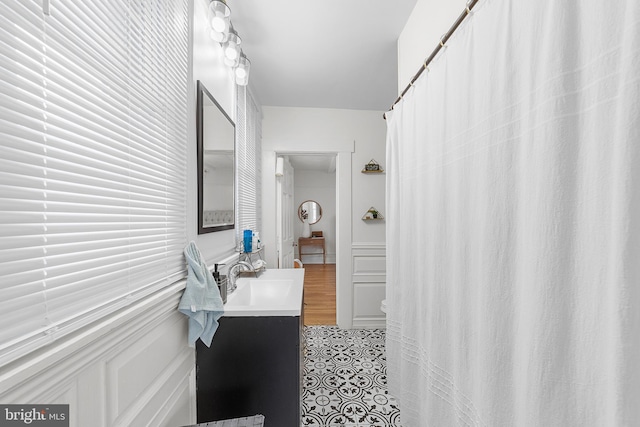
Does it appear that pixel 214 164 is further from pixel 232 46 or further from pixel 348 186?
pixel 348 186

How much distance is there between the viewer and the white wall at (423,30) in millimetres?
1251

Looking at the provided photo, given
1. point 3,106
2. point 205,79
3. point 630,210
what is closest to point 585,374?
point 630,210

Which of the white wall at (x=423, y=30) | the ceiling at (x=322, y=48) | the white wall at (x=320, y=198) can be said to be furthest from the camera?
the white wall at (x=320, y=198)

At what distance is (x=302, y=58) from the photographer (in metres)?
2.20

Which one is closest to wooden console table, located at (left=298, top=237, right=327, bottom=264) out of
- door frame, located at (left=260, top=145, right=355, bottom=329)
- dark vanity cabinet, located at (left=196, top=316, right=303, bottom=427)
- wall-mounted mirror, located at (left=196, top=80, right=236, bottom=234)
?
door frame, located at (left=260, top=145, right=355, bottom=329)

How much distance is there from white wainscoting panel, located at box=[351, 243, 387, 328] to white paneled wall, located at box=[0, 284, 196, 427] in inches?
87.6

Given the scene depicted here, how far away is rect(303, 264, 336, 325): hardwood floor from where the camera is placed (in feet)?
11.3

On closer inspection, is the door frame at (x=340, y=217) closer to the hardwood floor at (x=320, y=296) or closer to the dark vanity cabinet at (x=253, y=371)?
the hardwood floor at (x=320, y=296)

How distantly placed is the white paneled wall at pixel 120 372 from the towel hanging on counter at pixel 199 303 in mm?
39

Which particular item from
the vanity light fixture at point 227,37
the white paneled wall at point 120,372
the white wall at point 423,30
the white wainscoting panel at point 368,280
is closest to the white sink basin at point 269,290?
the white paneled wall at point 120,372

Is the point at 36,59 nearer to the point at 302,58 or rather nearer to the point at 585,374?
the point at 585,374

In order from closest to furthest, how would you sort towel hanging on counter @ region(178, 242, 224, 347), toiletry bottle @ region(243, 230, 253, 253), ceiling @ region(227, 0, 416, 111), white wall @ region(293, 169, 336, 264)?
towel hanging on counter @ region(178, 242, 224, 347) < ceiling @ region(227, 0, 416, 111) < toiletry bottle @ region(243, 230, 253, 253) < white wall @ region(293, 169, 336, 264)

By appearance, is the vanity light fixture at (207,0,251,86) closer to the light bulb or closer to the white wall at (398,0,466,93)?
the light bulb

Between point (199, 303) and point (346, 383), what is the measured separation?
1.50m
